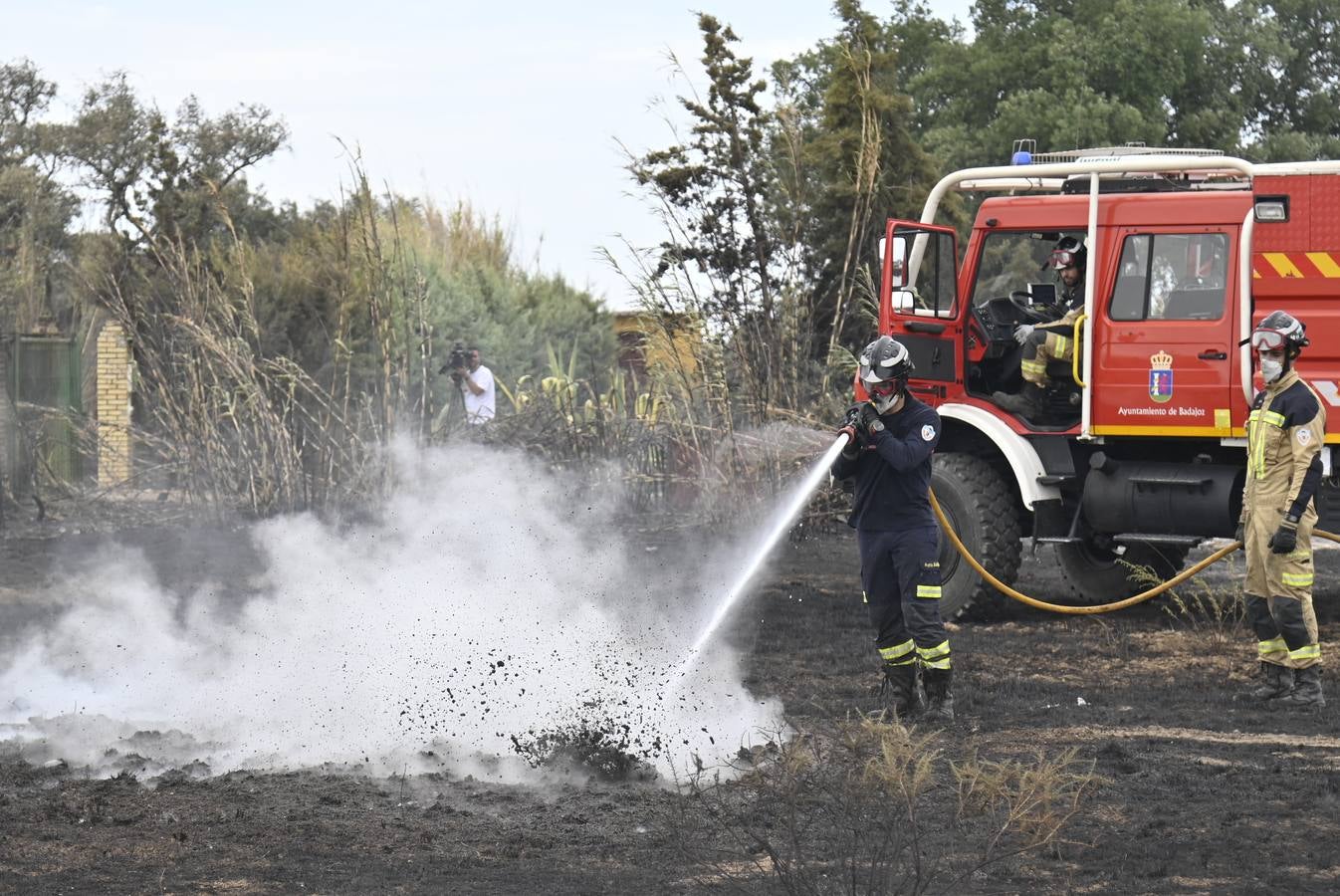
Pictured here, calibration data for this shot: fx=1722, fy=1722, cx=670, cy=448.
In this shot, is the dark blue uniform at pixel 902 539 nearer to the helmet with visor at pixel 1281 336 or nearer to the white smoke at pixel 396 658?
the white smoke at pixel 396 658

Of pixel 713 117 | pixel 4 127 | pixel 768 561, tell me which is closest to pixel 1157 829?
pixel 768 561

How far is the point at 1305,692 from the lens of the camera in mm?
8227

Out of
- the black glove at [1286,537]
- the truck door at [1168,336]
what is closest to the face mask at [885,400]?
the black glove at [1286,537]

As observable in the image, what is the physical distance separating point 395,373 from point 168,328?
254 centimetres

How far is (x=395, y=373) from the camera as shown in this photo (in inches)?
570

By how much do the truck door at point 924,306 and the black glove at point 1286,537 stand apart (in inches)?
115

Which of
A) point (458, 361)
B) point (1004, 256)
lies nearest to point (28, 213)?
point (458, 361)

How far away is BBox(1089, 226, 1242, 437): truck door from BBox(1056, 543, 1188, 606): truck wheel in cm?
141

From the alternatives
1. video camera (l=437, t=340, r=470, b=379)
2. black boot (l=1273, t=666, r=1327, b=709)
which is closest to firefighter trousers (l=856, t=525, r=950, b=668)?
black boot (l=1273, t=666, r=1327, b=709)

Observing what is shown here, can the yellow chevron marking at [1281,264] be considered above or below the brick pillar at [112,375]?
above

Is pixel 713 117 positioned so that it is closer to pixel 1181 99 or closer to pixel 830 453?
pixel 830 453

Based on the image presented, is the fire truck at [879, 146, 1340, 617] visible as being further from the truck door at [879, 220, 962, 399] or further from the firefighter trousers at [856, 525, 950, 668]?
the firefighter trousers at [856, 525, 950, 668]

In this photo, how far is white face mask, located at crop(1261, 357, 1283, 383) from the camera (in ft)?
27.1

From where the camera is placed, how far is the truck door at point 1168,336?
976 cm
